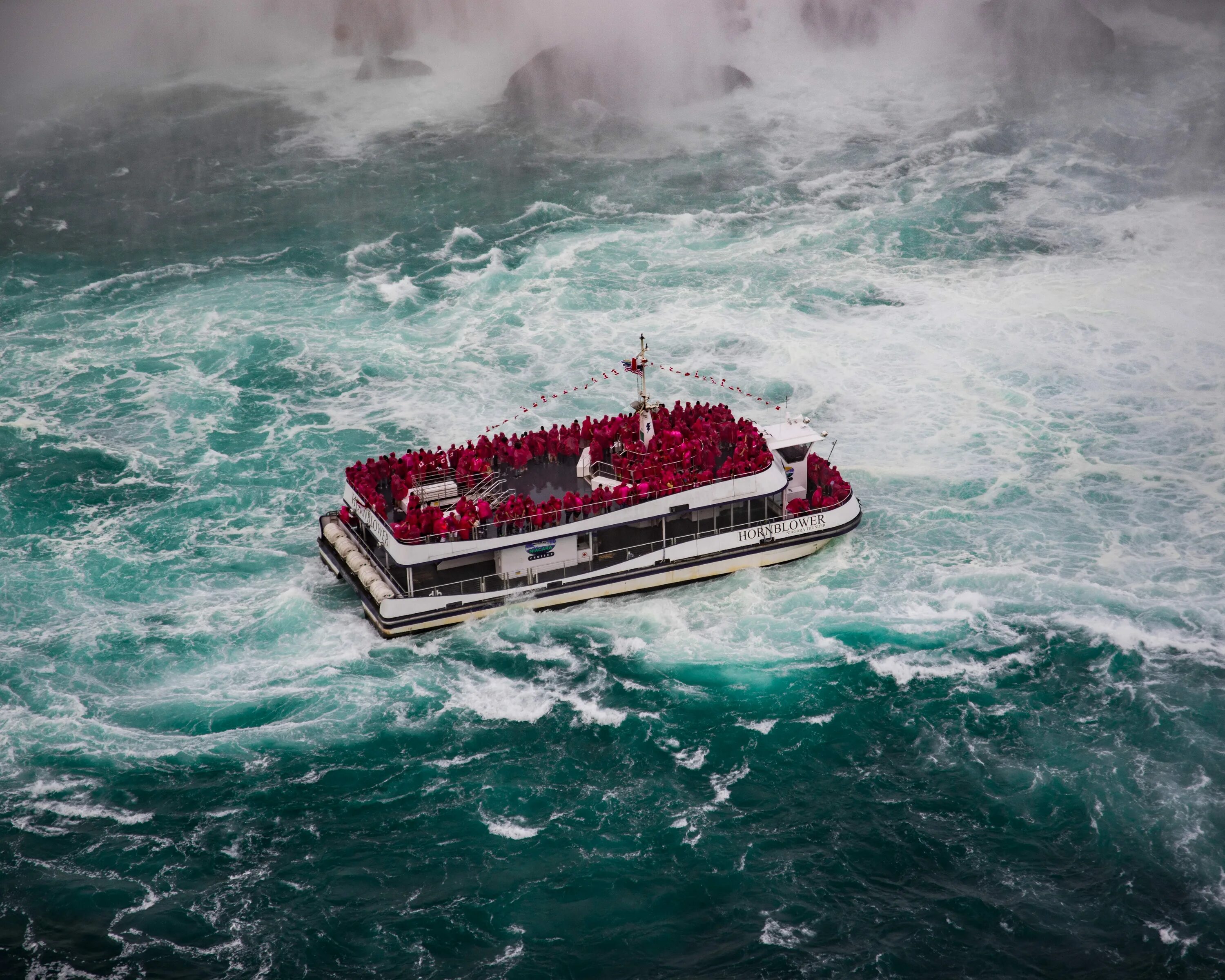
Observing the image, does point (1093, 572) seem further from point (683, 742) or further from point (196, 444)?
point (196, 444)

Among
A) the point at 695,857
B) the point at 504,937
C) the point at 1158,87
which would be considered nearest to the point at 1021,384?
the point at 695,857

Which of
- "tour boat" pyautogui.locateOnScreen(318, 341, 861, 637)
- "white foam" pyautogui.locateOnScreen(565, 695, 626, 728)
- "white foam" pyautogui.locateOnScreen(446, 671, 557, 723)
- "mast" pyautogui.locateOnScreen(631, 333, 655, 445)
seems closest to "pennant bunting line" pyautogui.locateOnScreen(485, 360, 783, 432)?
"tour boat" pyautogui.locateOnScreen(318, 341, 861, 637)

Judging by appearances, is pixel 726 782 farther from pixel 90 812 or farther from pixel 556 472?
pixel 90 812

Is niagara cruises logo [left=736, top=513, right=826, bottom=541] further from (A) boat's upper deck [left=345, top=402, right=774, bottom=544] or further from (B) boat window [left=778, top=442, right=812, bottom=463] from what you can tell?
(B) boat window [left=778, top=442, right=812, bottom=463]

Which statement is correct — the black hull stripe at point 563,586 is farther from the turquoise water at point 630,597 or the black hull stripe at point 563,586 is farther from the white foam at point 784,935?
the white foam at point 784,935

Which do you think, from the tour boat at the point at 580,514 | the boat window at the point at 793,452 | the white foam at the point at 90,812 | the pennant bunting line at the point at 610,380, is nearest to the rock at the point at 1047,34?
the pennant bunting line at the point at 610,380

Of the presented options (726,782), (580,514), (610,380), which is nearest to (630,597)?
(580,514)
